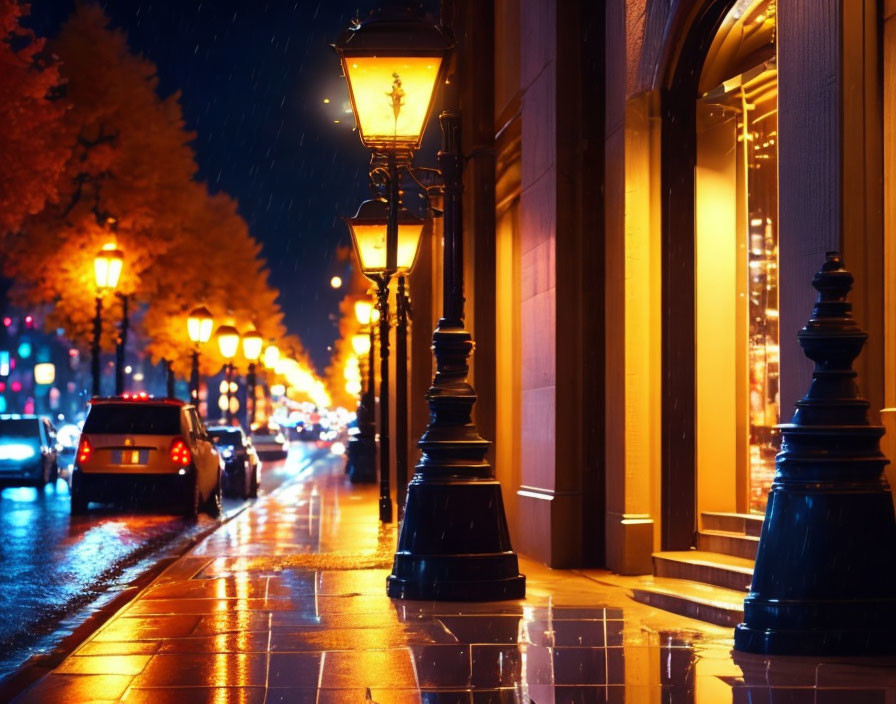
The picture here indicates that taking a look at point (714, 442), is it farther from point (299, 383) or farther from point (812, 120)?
point (299, 383)

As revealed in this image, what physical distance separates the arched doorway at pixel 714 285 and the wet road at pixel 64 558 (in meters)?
4.90

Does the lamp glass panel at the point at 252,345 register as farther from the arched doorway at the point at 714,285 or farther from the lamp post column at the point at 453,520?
the lamp post column at the point at 453,520

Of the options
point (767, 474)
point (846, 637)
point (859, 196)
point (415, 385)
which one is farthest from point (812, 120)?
point (415, 385)

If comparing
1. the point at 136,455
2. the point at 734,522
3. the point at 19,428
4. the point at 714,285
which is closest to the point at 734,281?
the point at 714,285

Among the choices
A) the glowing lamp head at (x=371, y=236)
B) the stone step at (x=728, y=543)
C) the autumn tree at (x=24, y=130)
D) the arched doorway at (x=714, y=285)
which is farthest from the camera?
the autumn tree at (x=24, y=130)

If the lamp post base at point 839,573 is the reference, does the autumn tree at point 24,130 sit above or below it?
above

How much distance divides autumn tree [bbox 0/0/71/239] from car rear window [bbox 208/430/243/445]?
23.3 ft

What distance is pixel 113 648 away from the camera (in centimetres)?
805

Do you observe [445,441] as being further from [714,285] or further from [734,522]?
[714,285]

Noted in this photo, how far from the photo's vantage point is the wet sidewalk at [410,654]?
648cm

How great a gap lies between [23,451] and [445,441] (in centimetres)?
2417

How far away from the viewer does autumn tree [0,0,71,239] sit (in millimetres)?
31453

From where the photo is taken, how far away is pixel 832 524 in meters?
7.13

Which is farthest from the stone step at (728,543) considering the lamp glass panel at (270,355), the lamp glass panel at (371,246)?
the lamp glass panel at (270,355)
